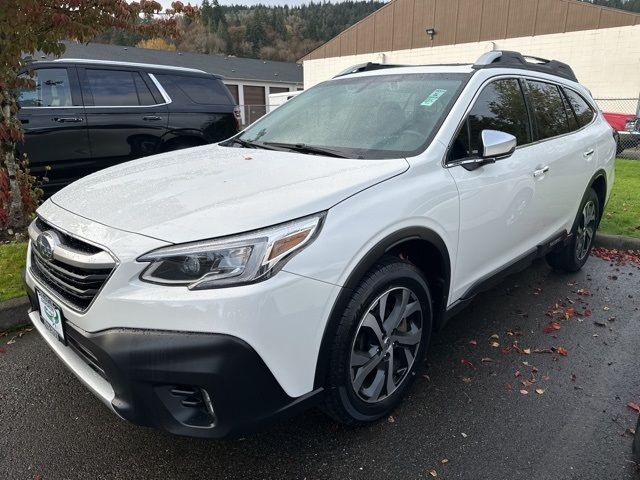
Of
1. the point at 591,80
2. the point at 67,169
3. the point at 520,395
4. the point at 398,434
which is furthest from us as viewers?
the point at 591,80

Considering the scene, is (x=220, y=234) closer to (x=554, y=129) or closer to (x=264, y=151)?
(x=264, y=151)

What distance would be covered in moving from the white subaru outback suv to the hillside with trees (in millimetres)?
64359

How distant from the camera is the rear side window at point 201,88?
7.04 metres

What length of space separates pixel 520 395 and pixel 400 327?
89 cm

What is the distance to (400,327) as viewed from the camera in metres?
2.57

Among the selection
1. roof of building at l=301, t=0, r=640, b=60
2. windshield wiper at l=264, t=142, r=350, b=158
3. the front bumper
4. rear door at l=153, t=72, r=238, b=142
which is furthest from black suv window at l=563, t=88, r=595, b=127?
roof of building at l=301, t=0, r=640, b=60

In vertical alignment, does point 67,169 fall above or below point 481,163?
below

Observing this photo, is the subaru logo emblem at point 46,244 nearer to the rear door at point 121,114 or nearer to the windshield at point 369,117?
the windshield at point 369,117

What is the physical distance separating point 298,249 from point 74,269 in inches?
37.2

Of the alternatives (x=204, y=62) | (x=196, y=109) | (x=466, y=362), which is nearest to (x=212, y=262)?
(x=466, y=362)

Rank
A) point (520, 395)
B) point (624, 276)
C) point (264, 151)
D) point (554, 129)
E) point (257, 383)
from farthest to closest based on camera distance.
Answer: point (624, 276) < point (554, 129) < point (264, 151) < point (520, 395) < point (257, 383)

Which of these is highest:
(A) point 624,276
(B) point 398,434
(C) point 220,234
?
(C) point 220,234

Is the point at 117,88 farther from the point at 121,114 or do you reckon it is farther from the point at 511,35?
the point at 511,35

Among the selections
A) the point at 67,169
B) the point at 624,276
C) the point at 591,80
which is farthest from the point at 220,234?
the point at 591,80
